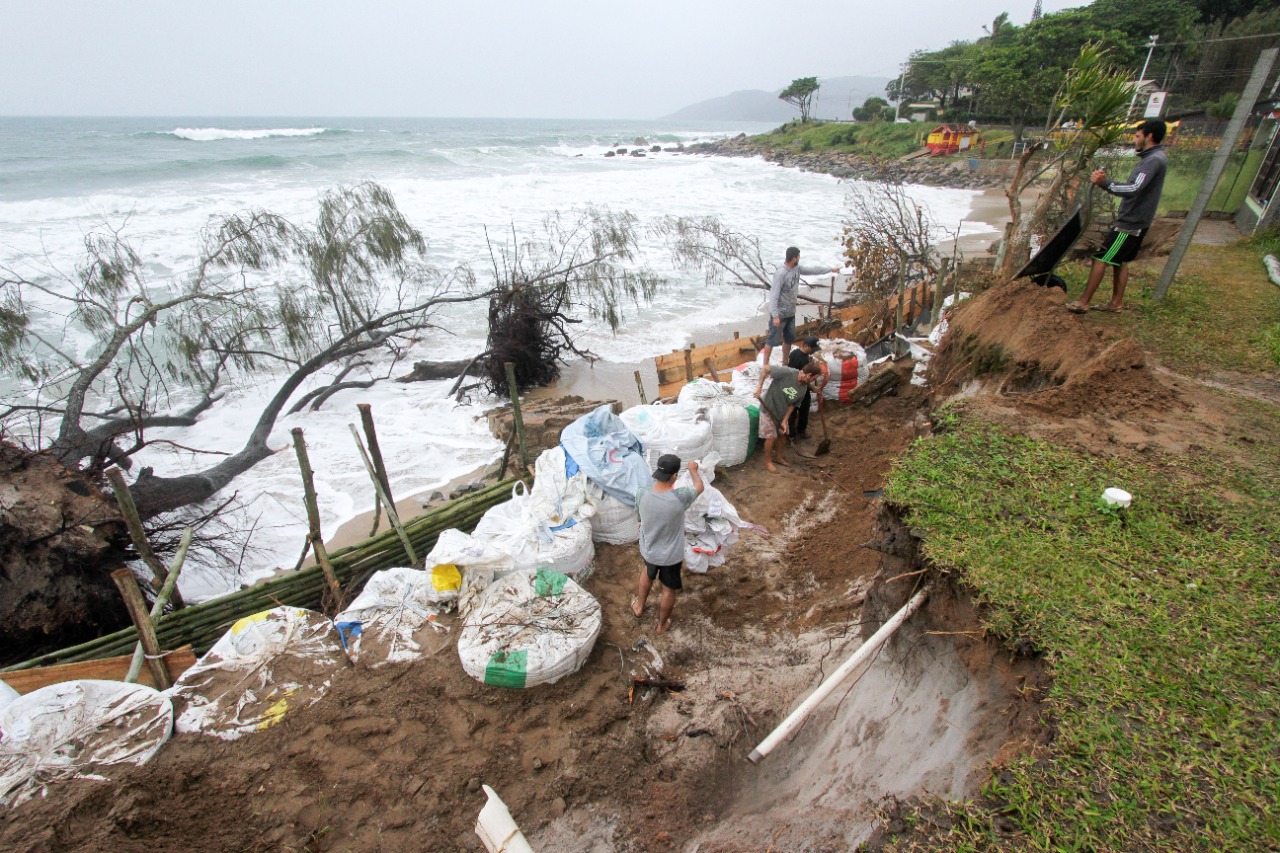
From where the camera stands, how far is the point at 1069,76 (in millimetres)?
5871

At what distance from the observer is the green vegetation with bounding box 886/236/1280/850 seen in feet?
6.21

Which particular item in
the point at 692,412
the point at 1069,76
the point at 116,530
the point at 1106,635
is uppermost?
the point at 1069,76

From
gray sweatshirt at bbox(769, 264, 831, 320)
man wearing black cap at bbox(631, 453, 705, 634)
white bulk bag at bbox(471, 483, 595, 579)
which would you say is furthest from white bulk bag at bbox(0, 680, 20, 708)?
gray sweatshirt at bbox(769, 264, 831, 320)

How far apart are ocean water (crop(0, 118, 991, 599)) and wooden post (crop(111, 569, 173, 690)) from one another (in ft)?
7.59

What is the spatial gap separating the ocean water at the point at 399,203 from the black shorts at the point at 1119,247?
23.1 feet

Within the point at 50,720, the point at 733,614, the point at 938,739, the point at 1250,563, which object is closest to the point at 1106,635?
the point at 938,739

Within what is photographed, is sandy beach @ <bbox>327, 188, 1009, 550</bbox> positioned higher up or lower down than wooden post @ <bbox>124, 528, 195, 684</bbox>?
lower down

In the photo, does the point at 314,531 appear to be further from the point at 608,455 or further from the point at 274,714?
the point at 608,455

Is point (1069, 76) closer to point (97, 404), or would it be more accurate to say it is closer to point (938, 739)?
point (938, 739)

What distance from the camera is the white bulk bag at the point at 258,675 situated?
3.34 metres

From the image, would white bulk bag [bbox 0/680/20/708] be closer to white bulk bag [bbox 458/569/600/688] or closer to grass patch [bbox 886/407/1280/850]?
white bulk bag [bbox 458/569/600/688]

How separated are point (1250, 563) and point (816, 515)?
9.44 feet

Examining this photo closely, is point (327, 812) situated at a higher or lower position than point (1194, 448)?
lower

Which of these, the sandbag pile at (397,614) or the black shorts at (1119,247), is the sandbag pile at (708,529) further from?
the black shorts at (1119,247)
